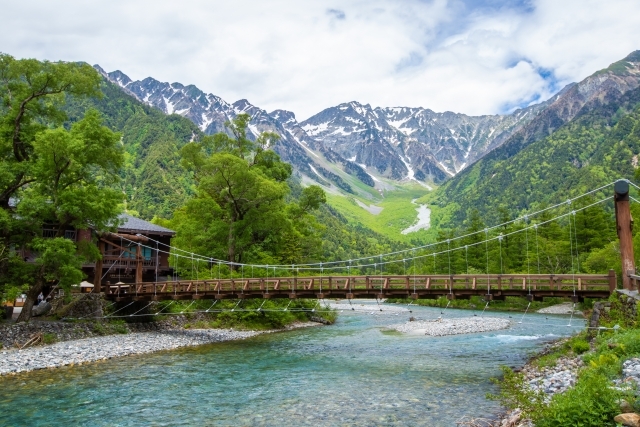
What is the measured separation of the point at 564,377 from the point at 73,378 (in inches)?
562

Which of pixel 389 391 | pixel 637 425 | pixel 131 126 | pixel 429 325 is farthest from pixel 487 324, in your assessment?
pixel 131 126

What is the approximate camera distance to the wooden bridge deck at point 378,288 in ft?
65.6

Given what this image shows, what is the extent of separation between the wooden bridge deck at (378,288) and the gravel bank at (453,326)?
5417 millimetres

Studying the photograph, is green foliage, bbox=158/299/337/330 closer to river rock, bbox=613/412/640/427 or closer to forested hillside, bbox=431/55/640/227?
river rock, bbox=613/412/640/427

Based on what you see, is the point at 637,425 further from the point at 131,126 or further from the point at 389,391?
the point at 131,126

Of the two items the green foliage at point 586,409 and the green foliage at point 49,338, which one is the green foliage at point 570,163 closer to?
the green foliage at point 49,338

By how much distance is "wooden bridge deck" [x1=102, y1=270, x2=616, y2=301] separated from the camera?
2000cm

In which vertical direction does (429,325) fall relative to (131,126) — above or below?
below

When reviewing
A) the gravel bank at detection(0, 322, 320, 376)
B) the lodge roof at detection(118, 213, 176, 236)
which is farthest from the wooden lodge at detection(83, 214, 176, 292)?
the gravel bank at detection(0, 322, 320, 376)

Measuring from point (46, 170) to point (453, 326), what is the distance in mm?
25099

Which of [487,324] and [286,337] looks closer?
[286,337]

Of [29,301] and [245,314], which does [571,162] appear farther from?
[29,301]

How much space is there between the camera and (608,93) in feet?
590

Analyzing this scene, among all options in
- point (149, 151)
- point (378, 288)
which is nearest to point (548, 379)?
point (378, 288)
